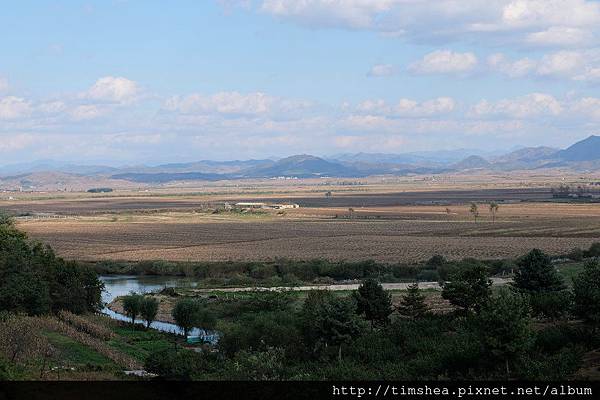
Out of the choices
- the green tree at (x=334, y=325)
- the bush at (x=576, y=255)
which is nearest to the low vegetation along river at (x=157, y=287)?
the green tree at (x=334, y=325)

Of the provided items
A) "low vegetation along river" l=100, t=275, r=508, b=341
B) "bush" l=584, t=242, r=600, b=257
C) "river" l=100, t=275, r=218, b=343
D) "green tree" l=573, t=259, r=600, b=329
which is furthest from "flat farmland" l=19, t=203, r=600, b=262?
"green tree" l=573, t=259, r=600, b=329

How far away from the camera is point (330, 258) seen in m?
72.4

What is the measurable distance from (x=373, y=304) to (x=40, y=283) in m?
18.6

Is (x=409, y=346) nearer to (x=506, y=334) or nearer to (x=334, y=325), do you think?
(x=334, y=325)

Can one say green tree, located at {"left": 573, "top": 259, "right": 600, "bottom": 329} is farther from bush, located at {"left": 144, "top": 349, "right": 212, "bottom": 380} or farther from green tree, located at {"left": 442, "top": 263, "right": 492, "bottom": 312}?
bush, located at {"left": 144, "top": 349, "right": 212, "bottom": 380}

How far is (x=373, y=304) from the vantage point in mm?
32906

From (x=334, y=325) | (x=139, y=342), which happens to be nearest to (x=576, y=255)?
(x=139, y=342)

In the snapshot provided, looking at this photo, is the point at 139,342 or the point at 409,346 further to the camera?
the point at 139,342

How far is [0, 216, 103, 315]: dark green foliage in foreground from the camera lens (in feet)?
127

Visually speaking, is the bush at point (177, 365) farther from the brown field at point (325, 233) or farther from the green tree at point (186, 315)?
the brown field at point (325, 233)

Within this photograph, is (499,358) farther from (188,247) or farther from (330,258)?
(188,247)

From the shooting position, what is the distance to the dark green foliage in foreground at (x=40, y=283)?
3884 cm

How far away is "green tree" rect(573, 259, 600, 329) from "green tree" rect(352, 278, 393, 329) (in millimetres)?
8411

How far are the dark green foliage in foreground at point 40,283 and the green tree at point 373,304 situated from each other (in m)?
17.5
